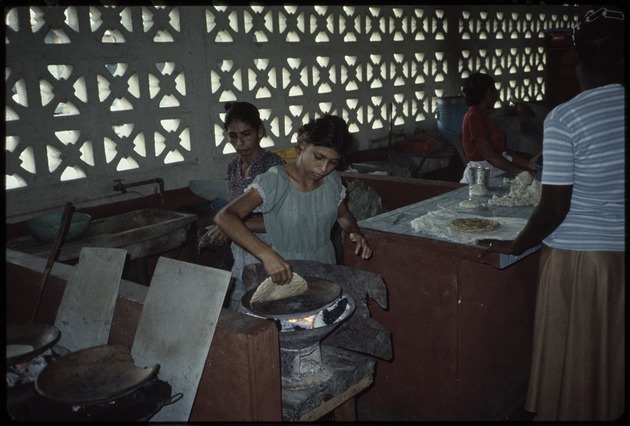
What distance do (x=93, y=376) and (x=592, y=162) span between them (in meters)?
2.19

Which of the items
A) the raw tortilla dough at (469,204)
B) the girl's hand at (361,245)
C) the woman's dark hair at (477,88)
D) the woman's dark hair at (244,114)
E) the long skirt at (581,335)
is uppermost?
the woman's dark hair at (477,88)

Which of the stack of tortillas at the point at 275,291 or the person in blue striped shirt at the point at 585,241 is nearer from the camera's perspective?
the person in blue striped shirt at the point at 585,241

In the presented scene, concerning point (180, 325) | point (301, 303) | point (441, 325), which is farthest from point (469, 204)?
point (180, 325)

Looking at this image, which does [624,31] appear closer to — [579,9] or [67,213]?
[67,213]

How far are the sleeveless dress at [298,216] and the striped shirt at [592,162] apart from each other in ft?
3.64

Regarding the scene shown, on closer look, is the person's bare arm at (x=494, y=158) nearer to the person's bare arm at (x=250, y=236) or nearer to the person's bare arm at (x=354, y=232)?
the person's bare arm at (x=354, y=232)

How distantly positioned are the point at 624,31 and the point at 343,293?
1.62 meters

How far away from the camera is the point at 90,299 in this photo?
2.97 meters

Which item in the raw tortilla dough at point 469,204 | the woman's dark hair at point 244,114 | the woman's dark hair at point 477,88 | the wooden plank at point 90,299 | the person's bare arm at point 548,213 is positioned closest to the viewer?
the person's bare arm at point 548,213

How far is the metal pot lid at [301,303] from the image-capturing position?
2.43 m

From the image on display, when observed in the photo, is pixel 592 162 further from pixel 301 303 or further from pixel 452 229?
pixel 301 303

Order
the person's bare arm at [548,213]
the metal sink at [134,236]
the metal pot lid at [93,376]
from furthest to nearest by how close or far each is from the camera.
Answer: the metal sink at [134,236] < the person's bare arm at [548,213] < the metal pot lid at [93,376]

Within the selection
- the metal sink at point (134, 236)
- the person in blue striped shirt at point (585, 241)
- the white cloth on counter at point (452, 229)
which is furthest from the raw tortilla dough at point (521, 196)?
the metal sink at point (134, 236)

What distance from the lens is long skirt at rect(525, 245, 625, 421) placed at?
8.30ft
